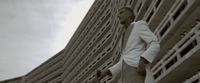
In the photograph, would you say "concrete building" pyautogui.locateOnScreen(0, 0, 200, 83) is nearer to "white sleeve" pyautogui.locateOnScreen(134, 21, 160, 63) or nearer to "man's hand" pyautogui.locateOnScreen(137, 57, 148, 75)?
"white sleeve" pyautogui.locateOnScreen(134, 21, 160, 63)

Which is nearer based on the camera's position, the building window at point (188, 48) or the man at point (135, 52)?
the man at point (135, 52)

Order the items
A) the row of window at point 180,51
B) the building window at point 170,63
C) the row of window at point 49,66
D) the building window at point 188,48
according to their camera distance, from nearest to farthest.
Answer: the row of window at point 180,51
the building window at point 188,48
the building window at point 170,63
the row of window at point 49,66

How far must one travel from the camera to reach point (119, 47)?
124 inches

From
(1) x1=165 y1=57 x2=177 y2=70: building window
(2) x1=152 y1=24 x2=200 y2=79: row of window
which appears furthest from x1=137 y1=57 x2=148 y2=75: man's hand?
(1) x1=165 y1=57 x2=177 y2=70: building window

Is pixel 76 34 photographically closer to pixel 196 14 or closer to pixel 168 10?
pixel 168 10

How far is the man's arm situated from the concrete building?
1.21 ft

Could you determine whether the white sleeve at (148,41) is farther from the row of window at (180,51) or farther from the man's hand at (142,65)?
the row of window at (180,51)

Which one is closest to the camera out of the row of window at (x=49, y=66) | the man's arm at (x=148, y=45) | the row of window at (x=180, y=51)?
the man's arm at (x=148, y=45)

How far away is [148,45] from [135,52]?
112 mm

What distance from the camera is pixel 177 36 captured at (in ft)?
22.1

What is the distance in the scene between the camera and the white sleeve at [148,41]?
2459mm

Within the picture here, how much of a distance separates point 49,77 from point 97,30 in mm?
8944

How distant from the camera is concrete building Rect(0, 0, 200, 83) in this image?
226 inches

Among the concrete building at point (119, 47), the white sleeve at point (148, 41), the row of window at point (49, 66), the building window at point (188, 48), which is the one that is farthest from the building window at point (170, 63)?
the row of window at point (49, 66)
